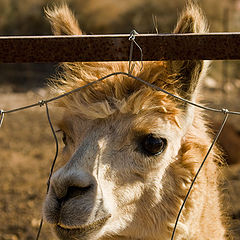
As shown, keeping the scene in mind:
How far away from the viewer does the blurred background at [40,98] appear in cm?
535

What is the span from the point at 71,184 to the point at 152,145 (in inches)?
22.3

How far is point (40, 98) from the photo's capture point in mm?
3777

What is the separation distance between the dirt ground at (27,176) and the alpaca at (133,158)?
597 millimetres

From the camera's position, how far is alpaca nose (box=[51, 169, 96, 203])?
223cm

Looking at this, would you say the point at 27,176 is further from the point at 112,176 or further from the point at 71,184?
the point at 71,184

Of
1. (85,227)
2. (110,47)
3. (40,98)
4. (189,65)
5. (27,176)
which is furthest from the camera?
(27,176)

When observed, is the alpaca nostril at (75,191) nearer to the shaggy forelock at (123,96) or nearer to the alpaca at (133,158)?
the alpaca at (133,158)

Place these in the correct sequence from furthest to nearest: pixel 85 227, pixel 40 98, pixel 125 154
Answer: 1. pixel 40 98
2. pixel 125 154
3. pixel 85 227

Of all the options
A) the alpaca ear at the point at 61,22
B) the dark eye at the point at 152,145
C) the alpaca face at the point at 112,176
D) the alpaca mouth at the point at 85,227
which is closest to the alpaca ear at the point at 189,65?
the alpaca face at the point at 112,176

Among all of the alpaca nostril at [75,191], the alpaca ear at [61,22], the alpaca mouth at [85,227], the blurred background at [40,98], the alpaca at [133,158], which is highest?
the blurred background at [40,98]

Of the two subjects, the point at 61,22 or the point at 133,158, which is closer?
the point at 133,158

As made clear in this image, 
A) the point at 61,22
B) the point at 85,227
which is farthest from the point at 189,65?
the point at 85,227

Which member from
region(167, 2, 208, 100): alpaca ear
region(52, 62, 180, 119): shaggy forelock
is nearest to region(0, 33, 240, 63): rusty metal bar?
region(167, 2, 208, 100): alpaca ear

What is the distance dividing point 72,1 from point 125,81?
1409 centimetres
